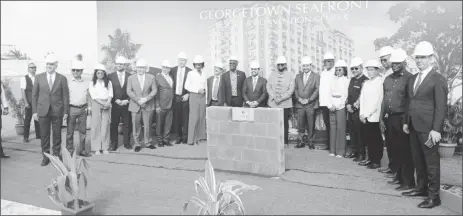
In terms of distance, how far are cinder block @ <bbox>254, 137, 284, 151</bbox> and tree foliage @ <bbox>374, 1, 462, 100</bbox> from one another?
3321 millimetres

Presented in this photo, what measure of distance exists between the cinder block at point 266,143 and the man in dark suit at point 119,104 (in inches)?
109

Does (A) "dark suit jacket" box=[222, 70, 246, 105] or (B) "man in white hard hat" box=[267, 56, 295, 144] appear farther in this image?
(A) "dark suit jacket" box=[222, 70, 246, 105]

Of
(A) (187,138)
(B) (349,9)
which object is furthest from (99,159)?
(B) (349,9)

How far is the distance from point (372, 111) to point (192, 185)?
2477 mm

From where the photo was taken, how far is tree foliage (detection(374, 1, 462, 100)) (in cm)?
594

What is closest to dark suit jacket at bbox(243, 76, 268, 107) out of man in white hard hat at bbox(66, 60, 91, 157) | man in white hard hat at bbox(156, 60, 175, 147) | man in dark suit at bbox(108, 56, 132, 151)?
man in white hard hat at bbox(156, 60, 175, 147)

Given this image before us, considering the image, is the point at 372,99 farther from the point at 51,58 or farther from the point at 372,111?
the point at 51,58

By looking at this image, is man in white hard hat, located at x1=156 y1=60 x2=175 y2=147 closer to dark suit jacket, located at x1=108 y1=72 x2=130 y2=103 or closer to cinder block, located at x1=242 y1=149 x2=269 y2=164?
dark suit jacket, located at x1=108 y1=72 x2=130 y2=103

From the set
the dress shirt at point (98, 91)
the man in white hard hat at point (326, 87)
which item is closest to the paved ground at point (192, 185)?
the man in white hard hat at point (326, 87)

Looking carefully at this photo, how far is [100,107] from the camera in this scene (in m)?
5.45

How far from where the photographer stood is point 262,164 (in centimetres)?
414

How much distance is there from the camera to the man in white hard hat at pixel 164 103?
6.14 m

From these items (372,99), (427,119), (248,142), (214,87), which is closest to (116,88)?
(214,87)

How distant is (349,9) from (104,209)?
5338 mm
